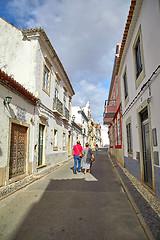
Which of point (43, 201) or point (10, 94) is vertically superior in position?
point (10, 94)

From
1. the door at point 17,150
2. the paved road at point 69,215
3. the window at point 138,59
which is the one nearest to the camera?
the paved road at point 69,215

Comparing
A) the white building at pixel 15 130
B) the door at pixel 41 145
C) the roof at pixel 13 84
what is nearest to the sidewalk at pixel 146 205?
the white building at pixel 15 130

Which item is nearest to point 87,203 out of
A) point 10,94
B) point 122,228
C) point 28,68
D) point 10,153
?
point 122,228

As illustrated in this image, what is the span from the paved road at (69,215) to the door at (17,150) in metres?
1.13

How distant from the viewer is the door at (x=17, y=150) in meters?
6.25

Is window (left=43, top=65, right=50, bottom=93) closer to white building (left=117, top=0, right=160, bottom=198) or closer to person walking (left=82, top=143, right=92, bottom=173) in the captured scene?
person walking (left=82, top=143, right=92, bottom=173)

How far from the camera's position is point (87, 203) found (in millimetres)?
4344

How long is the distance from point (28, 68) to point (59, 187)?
591 cm

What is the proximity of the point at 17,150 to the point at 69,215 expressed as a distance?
12.3 feet

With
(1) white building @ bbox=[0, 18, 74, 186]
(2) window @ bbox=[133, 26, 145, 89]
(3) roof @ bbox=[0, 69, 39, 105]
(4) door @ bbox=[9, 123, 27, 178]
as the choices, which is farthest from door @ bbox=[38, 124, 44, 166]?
(2) window @ bbox=[133, 26, 145, 89]

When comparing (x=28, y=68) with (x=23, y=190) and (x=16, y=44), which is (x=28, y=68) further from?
(x=23, y=190)

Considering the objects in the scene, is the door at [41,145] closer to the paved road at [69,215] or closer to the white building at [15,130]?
the white building at [15,130]

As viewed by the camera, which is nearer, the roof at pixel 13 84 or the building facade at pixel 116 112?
the roof at pixel 13 84

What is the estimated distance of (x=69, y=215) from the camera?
143 inches
